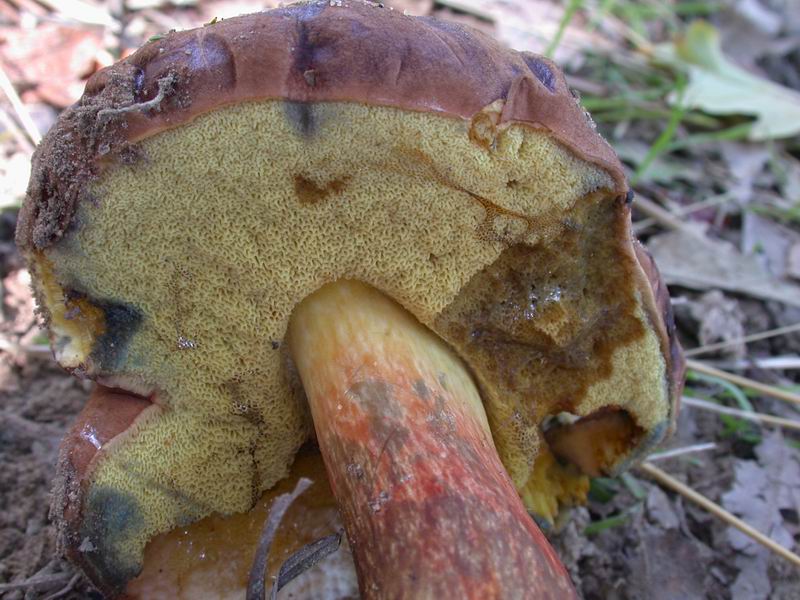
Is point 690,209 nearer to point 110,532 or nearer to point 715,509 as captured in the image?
point 715,509

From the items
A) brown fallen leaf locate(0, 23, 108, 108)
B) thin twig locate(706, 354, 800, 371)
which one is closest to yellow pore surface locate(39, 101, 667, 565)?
thin twig locate(706, 354, 800, 371)

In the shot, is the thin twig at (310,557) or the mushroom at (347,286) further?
the thin twig at (310,557)

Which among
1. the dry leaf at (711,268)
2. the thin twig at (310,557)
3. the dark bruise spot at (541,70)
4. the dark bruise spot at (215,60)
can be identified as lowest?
the dry leaf at (711,268)

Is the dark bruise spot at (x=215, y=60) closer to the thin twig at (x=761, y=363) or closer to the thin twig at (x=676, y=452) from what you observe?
the thin twig at (x=676, y=452)

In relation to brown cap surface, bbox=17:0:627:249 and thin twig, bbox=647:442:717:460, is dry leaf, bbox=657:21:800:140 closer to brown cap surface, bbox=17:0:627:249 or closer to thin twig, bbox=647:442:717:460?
thin twig, bbox=647:442:717:460

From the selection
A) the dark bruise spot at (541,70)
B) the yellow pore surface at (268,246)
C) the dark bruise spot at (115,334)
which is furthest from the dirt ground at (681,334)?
the dark bruise spot at (541,70)

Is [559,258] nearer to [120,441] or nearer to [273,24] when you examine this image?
[273,24]

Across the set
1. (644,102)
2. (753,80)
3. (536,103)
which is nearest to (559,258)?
(536,103)
